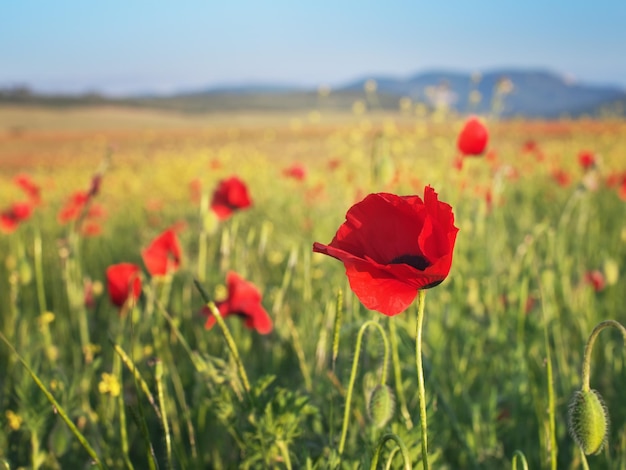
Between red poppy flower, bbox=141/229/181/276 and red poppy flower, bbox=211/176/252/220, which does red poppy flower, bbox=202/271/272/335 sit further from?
red poppy flower, bbox=211/176/252/220

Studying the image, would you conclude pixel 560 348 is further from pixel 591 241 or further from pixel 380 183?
pixel 591 241

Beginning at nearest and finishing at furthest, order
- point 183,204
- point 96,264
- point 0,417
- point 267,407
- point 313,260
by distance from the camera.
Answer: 1. point 267,407
2. point 0,417
3. point 313,260
4. point 96,264
5. point 183,204

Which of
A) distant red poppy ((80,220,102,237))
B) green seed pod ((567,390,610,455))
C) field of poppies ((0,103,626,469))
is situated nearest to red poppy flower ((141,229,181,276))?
field of poppies ((0,103,626,469))

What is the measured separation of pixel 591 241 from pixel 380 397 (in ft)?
8.65

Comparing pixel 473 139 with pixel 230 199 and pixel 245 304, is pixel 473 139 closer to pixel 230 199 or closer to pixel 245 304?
pixel 230 199

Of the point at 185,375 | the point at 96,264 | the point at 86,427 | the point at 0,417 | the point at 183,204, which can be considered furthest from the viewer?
the point at 183,204

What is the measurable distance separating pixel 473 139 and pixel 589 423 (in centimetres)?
118

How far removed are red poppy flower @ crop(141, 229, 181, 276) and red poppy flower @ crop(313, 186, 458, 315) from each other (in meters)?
0.88

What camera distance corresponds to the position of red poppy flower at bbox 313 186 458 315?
2.20 ft

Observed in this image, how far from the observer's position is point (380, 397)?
0.90m

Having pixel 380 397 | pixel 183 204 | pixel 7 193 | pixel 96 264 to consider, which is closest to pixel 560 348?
pixel 380 397

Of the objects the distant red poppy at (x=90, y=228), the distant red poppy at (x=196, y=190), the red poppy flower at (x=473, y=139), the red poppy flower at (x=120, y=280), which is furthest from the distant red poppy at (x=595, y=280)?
the distant red poppy at (x=196, y=190)

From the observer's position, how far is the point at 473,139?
184cm

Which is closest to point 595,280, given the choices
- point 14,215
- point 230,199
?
point 230,199
